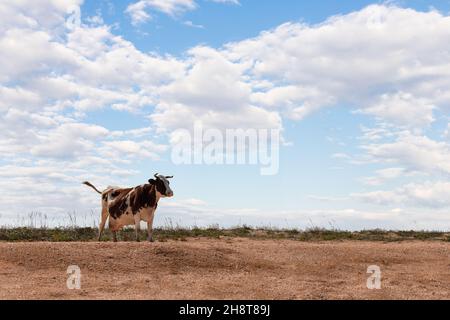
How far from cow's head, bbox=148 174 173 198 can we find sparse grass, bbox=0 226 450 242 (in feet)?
14.3

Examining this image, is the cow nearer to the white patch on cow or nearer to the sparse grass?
the white patch on cow

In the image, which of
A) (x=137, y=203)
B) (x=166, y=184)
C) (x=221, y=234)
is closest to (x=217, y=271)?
(x=166, y=184)

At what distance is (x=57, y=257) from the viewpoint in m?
14.2

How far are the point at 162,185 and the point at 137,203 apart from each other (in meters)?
1.09

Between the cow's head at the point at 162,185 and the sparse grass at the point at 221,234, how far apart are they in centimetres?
437

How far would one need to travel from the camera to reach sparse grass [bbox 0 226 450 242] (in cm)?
2192

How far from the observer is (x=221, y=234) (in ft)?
76.6

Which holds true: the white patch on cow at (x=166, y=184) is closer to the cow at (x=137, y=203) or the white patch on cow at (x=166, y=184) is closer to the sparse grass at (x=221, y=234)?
the cow at (x=137, y=203)

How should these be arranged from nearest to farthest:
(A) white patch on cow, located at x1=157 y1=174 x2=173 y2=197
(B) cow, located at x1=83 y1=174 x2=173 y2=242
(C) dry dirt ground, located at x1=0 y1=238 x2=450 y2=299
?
(C) dry dirt ground, located at x1=0 y1=238 x2=450 y2=299
(A) white patch on cow, located at x1=157 y1=174 x2=173 y2=197
(B) cow, located at x1=83 y1=174 x2=173 y2=242

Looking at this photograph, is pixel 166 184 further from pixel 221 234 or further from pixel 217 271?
pixel 221 234

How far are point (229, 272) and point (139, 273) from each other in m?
2.27

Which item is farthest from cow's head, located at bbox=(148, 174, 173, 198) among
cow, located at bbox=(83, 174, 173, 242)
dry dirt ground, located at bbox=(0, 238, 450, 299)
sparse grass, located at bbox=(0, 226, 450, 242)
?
sparse grass, located at bbox=(0, 226, 450, 242)
